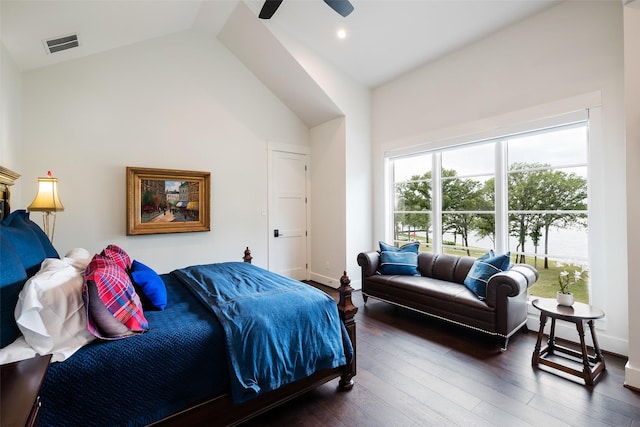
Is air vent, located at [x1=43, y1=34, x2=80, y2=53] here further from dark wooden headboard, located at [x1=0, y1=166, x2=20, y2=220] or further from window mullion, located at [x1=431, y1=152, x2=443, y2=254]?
window mullion, located at [x1=431, y1=152, x2=443, y2=254]

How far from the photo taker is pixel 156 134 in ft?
12.9

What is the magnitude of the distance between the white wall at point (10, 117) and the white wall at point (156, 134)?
0.18 m

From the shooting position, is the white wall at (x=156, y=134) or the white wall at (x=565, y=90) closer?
the white wall at (x=565, y=90)

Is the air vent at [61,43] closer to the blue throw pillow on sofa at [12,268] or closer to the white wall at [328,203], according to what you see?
the blue throw pillow on sofa at [12,268]

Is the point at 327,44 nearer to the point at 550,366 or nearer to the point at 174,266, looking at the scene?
the point at 174,266

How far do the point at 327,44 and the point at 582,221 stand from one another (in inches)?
146

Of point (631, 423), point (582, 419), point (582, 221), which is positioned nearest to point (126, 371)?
point (582, 419)

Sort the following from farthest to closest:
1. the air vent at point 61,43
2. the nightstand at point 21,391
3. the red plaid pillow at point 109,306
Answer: the air vent at point 61,43 < the red plaid pillow at point 109,306 < the nightstand at point 21,391

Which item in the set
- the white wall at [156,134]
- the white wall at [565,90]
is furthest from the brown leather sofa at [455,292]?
the white wall at [156,134]

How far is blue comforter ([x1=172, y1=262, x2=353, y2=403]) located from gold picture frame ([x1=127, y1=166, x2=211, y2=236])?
198 cm

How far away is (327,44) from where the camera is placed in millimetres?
4066

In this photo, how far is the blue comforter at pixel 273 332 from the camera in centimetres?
163

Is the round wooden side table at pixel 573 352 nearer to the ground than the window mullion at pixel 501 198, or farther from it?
nearer to the ground

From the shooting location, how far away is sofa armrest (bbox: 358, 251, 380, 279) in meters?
3.91
